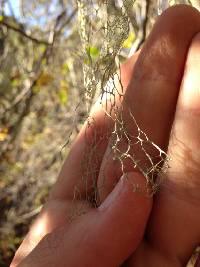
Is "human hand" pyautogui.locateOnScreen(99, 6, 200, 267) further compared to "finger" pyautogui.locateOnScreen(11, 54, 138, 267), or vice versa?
"finger" pyautogui.locateOnScreen(11, 54, 138, 267)

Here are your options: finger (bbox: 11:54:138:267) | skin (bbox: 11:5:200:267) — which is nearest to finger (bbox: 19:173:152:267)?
skin (bbox: 11:5:200:267)

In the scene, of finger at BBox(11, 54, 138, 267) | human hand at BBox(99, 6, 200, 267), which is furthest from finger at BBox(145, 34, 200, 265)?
finger at BBox(11, 54, 138, 267)

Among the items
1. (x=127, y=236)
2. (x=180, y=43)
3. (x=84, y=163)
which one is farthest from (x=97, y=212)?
(x=180, y=43)

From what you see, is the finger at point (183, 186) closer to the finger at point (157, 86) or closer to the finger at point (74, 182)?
the finger at point (157, 86)

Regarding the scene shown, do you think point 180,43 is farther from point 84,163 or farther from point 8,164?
point 8,164

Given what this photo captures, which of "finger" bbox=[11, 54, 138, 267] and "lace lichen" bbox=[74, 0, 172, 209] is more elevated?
"lace lichen" bbox=[74, 0, 172, 209]

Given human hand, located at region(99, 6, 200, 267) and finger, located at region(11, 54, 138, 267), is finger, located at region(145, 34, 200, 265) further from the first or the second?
finger, located at region(11, 54, 138, 267)

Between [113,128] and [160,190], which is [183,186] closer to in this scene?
[160,190]
